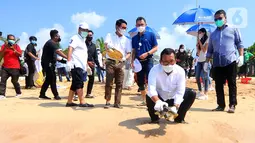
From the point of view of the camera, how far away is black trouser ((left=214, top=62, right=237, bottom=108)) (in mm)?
5336

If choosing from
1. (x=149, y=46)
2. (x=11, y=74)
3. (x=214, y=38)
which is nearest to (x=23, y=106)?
(x=11, y=74)

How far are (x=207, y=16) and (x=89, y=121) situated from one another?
6.70 metres

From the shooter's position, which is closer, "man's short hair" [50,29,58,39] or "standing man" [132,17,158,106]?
"standing man" [132,17,158,106]

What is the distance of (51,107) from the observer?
5629 millimetres

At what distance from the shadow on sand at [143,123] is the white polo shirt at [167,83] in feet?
1.34

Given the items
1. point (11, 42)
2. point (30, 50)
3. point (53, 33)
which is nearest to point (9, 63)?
point (11, 42)

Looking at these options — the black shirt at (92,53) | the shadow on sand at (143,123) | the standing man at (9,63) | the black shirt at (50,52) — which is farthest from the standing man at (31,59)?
the shadow on sand at (143,123)

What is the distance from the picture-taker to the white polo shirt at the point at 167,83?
13.5 feet

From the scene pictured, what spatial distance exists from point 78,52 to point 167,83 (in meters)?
2.09

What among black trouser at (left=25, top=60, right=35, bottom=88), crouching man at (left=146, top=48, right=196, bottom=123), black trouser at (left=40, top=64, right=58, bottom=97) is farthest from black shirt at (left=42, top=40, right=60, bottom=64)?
crouching man at (left=146, top=48, right=196, bottom=123)

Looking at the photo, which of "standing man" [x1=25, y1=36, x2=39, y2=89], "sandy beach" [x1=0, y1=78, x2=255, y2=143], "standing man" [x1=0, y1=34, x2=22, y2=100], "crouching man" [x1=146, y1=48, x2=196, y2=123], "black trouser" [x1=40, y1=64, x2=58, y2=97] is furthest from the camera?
"standing man" [x1=25, y1=36, x2=39, y2=89]

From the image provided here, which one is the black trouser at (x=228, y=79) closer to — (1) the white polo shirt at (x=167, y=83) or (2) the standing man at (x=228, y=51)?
(2) the standing man at (x=228, y=51)

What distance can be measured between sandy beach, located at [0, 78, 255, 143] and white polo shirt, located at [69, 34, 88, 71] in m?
0.84

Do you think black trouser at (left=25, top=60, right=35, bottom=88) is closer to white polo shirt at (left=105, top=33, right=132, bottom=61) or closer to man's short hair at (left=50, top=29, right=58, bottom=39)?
man's short hair at (left=50, top=29, right=58, bottom=39)
